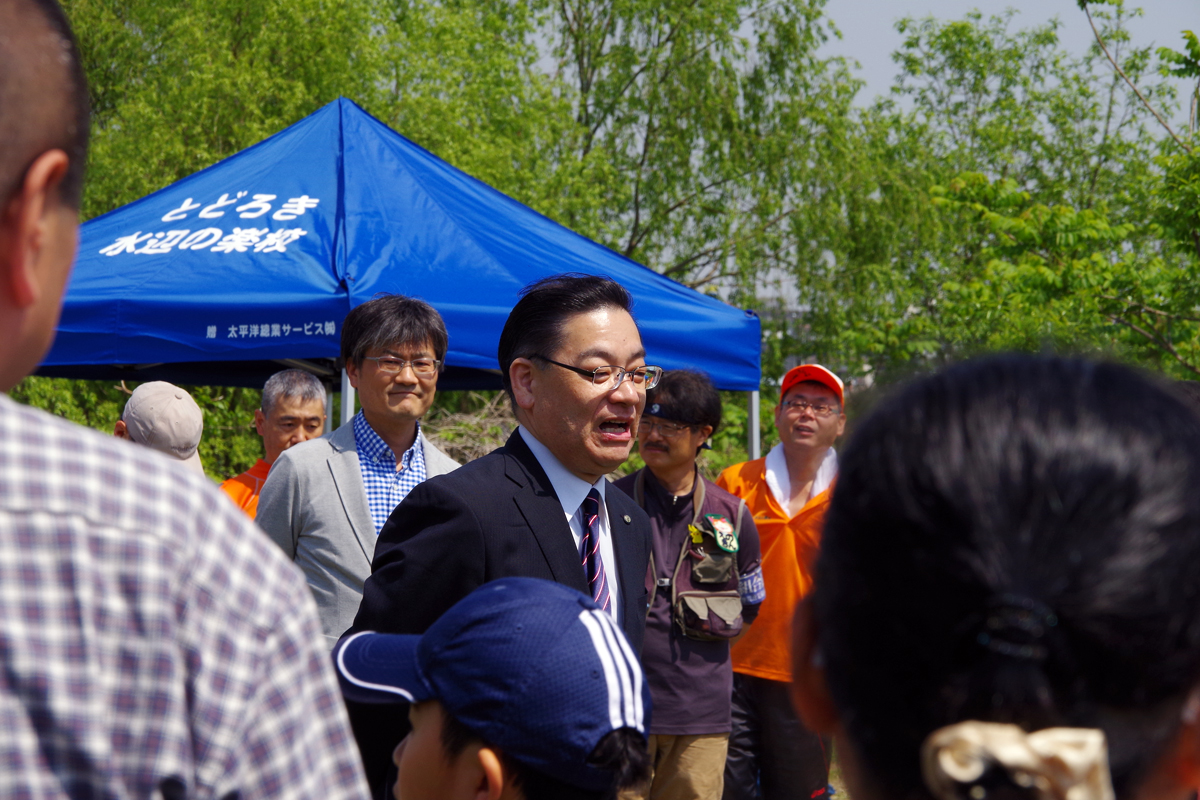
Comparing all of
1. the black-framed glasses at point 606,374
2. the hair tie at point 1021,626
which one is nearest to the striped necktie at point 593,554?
the black-framed glasses at point 606,374

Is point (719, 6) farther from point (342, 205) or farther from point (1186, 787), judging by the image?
point (1186, 787)

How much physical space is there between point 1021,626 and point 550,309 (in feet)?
6.69

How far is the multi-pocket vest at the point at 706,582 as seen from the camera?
4016 millimetres

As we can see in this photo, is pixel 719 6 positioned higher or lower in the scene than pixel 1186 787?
higher

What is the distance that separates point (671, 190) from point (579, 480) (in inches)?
620

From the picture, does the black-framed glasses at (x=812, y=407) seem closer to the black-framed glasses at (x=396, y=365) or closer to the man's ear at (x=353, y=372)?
the black-framed glasses at (x=396, y=365)

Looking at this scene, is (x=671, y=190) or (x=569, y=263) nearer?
(x=569, y=263)

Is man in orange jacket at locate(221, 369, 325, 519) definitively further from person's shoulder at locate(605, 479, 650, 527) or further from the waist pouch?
person's shoulder at locate(605, 479, 650, 527)

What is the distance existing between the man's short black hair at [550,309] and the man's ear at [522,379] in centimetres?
2

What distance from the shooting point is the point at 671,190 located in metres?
17.8

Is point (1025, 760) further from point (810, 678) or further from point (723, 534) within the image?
point (723, 534)

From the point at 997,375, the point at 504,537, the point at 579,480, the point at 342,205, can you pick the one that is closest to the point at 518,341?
the point at 579,480

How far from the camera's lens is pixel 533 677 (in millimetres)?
1317

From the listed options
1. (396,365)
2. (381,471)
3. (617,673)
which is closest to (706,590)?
A: (381,471)
